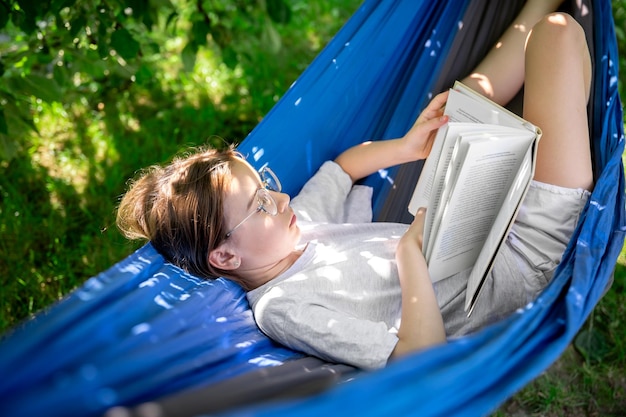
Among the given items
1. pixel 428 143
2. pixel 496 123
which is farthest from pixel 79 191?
pixel 496 123

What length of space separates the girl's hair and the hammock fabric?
0.06m

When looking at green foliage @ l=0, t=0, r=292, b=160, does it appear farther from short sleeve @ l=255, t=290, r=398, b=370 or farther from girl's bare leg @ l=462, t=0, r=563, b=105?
short sleeve @ l=255, t=290, r=398, b=370

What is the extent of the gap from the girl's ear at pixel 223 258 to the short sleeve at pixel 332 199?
1.08 ft

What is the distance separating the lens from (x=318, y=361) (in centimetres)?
154

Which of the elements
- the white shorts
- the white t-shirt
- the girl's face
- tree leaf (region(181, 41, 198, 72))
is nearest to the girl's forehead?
the girl's face

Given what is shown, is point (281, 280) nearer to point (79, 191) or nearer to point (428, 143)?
point (428, 143)

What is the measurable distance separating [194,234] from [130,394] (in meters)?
0.62

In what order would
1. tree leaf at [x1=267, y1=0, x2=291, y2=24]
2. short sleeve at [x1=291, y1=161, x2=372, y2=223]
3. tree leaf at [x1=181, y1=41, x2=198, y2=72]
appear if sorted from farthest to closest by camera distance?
tree leaf at [x1=181, y1=41, x2=198, y2=72], tree leaf at [x1=267, y1=0, x2=291, y2=24], short sleeve at [x1=291, y1=161, x2=372, y2=223]

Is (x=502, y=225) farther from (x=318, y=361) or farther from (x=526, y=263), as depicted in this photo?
(x=318, y=361)

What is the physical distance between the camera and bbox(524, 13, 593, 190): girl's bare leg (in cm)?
175

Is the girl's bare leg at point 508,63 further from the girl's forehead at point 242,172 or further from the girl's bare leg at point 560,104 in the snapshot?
the girl's forehead at point 242,172

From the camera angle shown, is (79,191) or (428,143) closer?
(428,143)

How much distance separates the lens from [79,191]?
2918 millimetres

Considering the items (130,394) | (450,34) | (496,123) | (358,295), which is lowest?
(358,295)
